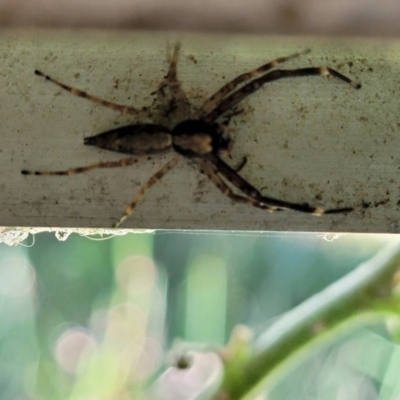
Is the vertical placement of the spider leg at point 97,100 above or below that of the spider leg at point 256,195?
above

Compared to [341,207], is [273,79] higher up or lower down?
higher up

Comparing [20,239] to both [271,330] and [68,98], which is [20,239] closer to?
[68,98]

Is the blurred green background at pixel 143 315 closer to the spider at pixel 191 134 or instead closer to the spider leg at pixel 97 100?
the spider at pixel 191 134

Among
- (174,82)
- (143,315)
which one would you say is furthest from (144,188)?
(143,315)

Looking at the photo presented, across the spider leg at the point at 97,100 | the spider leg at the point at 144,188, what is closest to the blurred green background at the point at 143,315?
the spider leg at the point at 144,188

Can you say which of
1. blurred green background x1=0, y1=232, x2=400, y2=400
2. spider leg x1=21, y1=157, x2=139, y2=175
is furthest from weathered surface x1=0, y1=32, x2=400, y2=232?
blurred green background x1=0, y1=232, x2=400, y2=400

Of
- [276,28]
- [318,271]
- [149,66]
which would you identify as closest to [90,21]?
[149,66]
